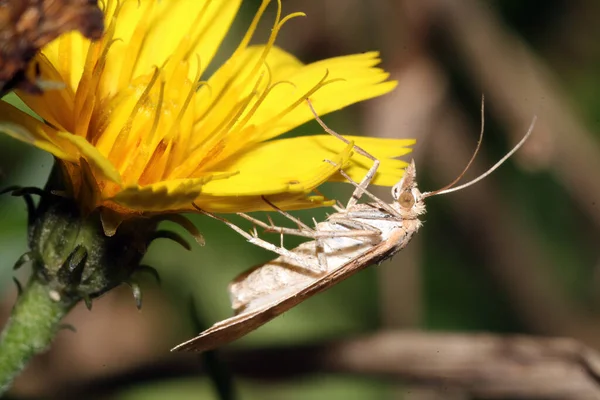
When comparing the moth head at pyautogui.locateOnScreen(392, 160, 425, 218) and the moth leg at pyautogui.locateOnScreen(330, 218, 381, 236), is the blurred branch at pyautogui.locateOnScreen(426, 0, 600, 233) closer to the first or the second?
the moth head at pyautogui.locateOnScreen(392, 160, 425, 218)

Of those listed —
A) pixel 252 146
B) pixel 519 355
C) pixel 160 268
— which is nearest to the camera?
pixel 252 146

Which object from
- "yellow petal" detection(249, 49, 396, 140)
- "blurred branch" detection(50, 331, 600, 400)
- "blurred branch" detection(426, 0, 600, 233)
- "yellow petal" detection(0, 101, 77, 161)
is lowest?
"blurred branch" detection(50, 331, 600, 400)

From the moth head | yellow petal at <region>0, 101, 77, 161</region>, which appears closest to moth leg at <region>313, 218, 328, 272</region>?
the moth head

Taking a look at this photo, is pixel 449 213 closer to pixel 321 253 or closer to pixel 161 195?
pixel 321 253

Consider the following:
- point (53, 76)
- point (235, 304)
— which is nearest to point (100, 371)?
point (235, 304)

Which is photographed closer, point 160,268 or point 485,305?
point 160,268

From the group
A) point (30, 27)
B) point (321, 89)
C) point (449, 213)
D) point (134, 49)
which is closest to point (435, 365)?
point (321, 89)

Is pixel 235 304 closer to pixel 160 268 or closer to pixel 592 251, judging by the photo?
pixel 160 268
